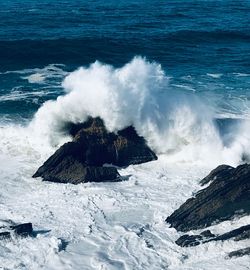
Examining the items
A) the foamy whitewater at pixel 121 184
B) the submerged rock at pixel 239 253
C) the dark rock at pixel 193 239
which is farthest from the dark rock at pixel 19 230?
the submerged rock at pixel 239 253

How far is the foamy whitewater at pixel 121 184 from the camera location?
23.6 m

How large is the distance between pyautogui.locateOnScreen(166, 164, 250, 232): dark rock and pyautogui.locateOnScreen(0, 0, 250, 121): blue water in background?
14653 millimetres

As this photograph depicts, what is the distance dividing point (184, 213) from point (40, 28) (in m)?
41.9

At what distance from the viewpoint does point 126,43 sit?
59.2 m

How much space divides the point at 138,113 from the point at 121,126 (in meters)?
1.55

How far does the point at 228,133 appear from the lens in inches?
1421

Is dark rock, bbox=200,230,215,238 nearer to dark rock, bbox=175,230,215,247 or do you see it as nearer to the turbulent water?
dark rock, bbox=175,230,215,247

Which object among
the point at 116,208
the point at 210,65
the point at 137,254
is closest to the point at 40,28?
the point at 210,65

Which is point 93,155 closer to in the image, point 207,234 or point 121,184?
point 121,184

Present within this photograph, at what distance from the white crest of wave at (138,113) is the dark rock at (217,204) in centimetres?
613

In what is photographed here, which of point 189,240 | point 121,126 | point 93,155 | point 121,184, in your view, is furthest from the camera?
point 121,126

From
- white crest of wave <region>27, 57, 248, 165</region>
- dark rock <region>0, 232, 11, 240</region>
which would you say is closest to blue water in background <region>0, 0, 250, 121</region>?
white crest of wave <region>27, 57, 248, 165</region>

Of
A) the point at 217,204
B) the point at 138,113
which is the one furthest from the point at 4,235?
the point at 138,113

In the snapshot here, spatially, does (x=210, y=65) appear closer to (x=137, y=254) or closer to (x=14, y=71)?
(x=14, y=71)
